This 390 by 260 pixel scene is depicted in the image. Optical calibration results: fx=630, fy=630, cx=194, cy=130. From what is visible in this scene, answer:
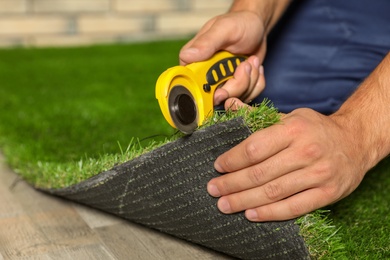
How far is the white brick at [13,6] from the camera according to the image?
2924 mm

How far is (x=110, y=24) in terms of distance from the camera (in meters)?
3.14

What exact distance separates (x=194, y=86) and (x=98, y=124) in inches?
30.7

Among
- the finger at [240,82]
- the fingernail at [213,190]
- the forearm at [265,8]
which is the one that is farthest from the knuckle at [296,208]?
the forearm at [265,8]

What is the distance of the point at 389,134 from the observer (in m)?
0.93

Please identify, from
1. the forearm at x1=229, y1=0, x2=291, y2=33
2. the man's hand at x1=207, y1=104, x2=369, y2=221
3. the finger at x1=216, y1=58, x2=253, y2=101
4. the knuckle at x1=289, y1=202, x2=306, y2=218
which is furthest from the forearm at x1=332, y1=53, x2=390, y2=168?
the forearm at x1=229, y1=0, x2=291, y2=33

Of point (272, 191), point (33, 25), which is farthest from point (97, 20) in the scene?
point (272, 191)

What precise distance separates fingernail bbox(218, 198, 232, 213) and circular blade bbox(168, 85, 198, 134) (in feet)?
0.37

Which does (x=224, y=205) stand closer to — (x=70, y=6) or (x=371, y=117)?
(x=371, y=117)

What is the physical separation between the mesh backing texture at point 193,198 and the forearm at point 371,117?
15cm

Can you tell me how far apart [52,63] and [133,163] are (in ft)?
5.63

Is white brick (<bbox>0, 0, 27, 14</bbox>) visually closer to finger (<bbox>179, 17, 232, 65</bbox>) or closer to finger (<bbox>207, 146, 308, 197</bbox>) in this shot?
finger (<bbox>179, 17, 232, 65</bbox>)

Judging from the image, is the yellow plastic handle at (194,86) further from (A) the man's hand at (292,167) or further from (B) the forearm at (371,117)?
(B) the forearm at (371,117)

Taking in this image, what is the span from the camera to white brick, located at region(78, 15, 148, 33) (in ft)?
10.2

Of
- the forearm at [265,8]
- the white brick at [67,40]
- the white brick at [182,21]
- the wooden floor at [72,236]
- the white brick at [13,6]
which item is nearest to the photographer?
the wooden floor at [72,236]
